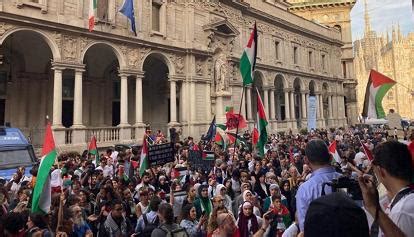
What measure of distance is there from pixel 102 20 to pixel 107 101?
6.49m

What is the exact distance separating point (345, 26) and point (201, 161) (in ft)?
154

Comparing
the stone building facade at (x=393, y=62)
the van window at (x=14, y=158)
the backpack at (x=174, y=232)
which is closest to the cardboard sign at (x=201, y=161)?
the van window at (x=14, y=158)

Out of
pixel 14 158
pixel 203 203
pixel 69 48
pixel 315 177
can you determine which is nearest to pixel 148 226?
pixel 203 203

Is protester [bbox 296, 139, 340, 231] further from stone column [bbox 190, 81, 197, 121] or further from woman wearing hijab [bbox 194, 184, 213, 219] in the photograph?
stone column [bbox 190, 81, 197, 121]

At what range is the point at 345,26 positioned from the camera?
49.4 metres

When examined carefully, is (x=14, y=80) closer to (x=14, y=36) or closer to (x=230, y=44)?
(x=14, y=36)

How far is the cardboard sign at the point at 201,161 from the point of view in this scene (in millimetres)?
9978

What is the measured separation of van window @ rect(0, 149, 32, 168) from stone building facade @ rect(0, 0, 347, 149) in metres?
Result: 5.71

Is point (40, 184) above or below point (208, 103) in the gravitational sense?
below

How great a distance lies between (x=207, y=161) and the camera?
394 inches

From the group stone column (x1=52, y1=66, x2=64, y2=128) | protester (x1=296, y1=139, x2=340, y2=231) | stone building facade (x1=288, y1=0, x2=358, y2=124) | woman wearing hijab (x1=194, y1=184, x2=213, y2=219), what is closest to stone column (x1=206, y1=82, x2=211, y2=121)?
stone column (x1=52, y1=66, x2=64, y2=128)

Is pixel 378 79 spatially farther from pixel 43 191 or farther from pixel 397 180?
pixel 43 191

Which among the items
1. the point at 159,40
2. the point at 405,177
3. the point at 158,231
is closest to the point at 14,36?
the point at 159,40

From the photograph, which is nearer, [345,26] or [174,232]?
[174,232]
